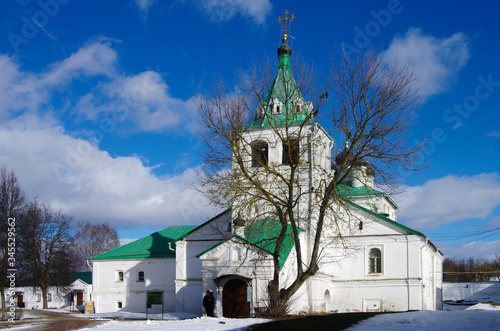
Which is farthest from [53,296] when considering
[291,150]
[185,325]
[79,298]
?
[185,325]

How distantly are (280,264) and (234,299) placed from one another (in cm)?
296

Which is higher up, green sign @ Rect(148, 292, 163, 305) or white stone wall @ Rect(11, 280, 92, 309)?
green sign @ Rect(148, 292, 163, 305)

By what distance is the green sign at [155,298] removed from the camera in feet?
111

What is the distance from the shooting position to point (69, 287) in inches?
2013

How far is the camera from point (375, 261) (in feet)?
104

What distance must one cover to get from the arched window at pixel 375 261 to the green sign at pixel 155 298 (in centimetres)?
1329

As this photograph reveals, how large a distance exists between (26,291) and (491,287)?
1888 inches

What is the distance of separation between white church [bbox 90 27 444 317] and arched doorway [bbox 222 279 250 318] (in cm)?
5

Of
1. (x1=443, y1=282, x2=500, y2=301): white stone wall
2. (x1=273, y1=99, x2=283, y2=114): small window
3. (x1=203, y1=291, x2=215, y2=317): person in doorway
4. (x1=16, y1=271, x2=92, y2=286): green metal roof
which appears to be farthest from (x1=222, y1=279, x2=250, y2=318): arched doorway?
(x1=443, y1=282, x2=500, y2=301): white stone wall

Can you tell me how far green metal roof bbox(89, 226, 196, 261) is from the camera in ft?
119

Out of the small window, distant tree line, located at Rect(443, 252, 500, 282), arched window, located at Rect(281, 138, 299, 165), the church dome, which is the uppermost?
the church dome

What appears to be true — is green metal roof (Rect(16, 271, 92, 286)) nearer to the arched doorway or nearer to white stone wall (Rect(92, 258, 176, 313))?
white stone wall (Rect(92, 258, 176, 313))

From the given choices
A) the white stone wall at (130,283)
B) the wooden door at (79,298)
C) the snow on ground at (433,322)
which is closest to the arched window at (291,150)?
the snow on ground at (433,322)

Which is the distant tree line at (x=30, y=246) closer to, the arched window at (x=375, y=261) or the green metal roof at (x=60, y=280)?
the green metal roof at (x=60, y=280)
